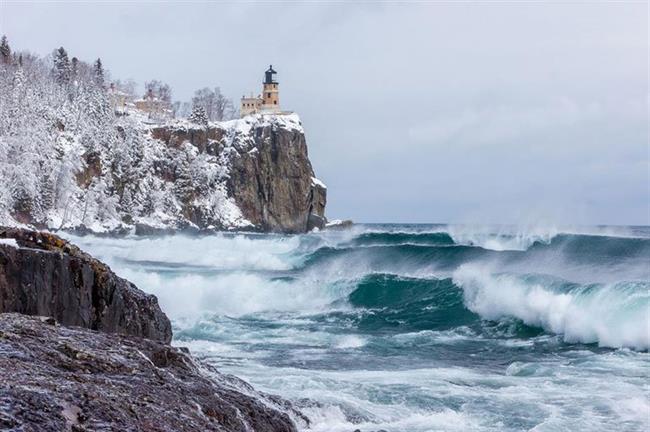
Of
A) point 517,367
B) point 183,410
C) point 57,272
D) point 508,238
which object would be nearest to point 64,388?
point 183,410

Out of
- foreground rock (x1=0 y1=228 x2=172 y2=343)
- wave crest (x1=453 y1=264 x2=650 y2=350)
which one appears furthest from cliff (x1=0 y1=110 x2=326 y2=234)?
foreground rock (x1=0 y1=228 x2=172 y2=343)

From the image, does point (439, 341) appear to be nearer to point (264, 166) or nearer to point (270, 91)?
point (264, 166)

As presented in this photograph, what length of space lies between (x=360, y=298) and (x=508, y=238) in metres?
28.9

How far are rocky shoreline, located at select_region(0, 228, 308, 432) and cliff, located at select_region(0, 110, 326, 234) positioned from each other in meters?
60.0

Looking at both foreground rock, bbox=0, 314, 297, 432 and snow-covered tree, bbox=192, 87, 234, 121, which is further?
snow-covered tree, bbox=192, 87, 234, 121

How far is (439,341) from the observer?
2073 cm

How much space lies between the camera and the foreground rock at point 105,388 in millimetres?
5586

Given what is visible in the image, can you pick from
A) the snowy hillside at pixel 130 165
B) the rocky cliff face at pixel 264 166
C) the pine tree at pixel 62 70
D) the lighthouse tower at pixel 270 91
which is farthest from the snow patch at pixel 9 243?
the lighthouse tower at pixel 270 91

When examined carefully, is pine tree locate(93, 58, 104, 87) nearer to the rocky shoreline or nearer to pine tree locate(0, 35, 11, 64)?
pine tree locate(0, 35, 11, 64)

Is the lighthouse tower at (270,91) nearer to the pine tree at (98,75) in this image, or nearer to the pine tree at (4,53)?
the pine tree at (98,75)

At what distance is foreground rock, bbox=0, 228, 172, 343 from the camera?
34.1 feet

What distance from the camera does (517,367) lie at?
16.3 meters

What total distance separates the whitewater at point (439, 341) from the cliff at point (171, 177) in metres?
38.6

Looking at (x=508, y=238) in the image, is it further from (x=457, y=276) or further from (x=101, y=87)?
(x=101, y=87)
